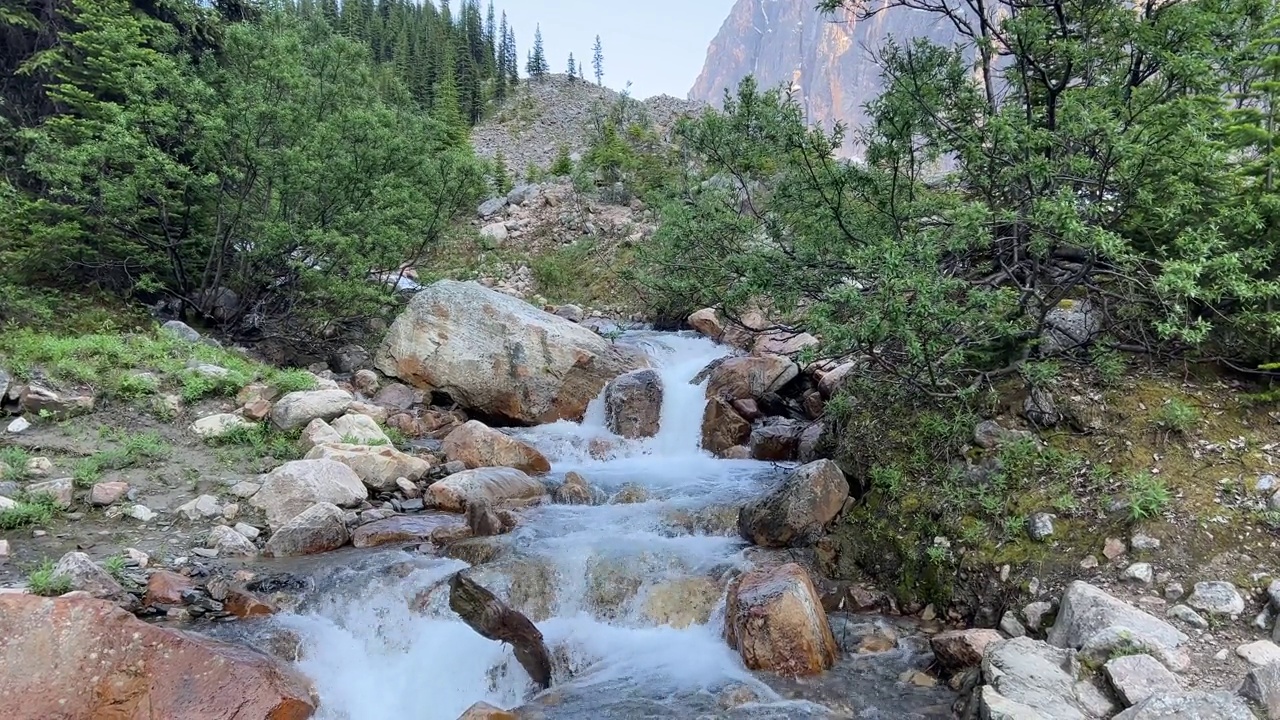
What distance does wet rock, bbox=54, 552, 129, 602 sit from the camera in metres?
5.41

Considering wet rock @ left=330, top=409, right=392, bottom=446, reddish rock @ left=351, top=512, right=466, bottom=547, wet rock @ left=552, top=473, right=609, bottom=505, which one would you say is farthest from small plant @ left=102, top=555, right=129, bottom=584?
wet rock @ left=552, top=473, right=609, bottom=505

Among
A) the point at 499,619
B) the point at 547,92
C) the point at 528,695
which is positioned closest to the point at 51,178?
the point at 499,619

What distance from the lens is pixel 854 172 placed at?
22.8 ft

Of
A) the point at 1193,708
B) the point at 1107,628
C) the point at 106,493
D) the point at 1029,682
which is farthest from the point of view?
the point at 106,493

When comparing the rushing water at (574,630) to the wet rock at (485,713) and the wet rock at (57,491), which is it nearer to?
the wet rock at (485,713)

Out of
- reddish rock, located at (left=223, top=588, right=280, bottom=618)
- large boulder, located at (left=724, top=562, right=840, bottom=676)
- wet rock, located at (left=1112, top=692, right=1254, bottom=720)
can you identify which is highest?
wet rock, located at (left=1112, top=692, right=1254, bottom=720)

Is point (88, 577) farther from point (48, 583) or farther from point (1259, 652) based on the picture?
point (1259, 652)

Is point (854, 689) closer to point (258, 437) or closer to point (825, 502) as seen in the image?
point (825, 502)

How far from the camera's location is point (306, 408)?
31.2 feet

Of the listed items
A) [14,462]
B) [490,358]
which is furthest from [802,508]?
[14,462]

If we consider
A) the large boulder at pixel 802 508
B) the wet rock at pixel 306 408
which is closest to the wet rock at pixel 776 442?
the large boulder at pixel 802 508

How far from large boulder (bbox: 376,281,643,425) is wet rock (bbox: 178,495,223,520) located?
16.8 ft

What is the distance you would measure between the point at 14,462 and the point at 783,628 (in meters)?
8.17

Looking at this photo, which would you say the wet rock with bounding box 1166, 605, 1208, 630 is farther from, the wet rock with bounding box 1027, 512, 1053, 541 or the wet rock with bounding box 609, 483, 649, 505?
the wet rock with bounding box 609, 483, 649, 505
